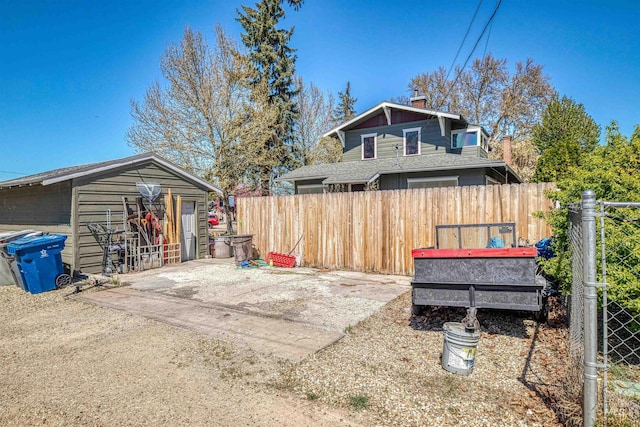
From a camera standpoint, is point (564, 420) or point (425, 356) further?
point (425, 356)

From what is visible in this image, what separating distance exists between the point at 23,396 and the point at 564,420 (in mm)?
4707

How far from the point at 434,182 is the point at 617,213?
1060cm

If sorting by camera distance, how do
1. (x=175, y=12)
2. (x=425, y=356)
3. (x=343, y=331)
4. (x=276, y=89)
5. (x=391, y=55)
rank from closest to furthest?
(x=425, y=356) < (x=343, y=331) < (x=391, y=55) < (x=175, y=12) < (x=276, y=89)

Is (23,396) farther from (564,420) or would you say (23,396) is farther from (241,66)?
(241,66)

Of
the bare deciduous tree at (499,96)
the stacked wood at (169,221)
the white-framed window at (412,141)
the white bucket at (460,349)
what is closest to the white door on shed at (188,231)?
the stacked wood at (169,221)

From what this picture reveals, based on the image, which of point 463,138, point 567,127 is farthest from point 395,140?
point 567,127

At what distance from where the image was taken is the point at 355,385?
335cm

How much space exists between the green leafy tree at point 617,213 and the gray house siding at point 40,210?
10.8m

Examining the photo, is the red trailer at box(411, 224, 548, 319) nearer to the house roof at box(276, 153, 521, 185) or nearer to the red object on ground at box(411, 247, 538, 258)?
the red object on ground at box(411, 247, 538, 258)

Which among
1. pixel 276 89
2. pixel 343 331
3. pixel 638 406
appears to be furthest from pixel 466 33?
pixel 276 89

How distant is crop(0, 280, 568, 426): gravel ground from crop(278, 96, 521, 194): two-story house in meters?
9.41

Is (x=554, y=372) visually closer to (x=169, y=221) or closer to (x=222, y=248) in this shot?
(x=169, y=221)

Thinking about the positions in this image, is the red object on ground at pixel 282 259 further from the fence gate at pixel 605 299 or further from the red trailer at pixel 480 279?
the fence gate at pixel 605 299

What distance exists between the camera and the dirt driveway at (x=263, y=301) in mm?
4734
